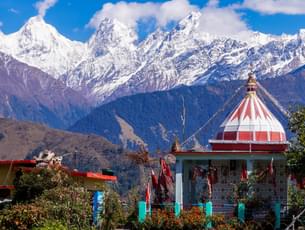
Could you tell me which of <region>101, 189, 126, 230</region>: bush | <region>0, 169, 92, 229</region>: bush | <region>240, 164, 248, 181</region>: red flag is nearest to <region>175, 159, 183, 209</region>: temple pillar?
<region>240, 164, 248, 181</region>: red flag

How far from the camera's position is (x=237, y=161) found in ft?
178

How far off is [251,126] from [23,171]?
15.2 meters

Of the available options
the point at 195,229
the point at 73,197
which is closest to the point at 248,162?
the point at 195,229

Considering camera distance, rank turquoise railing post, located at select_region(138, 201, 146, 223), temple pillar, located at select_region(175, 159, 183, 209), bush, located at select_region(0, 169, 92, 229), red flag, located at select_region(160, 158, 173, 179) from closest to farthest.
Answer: bush, located at select_region(0, 169, 92, 229) < turquoise railing post, located at select_region(138, 201, 146, 223) < temple pillar, located at select_region(175, 159, 183, 209) < red flag, located at select_region(160, 158, 173, 179)

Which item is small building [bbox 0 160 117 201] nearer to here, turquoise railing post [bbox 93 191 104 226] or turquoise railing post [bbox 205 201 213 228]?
turquoise railing post [bbox 93 191 104 226]

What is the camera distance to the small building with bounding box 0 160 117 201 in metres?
53.8

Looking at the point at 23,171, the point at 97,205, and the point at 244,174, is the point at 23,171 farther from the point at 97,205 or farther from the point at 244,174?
the point at 244,174

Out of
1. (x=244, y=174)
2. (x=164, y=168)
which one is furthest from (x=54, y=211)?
(x=244, y=174)

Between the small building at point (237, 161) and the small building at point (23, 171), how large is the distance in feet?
17.1

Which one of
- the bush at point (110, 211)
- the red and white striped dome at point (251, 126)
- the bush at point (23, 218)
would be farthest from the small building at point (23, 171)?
the bush at point (23, 218)

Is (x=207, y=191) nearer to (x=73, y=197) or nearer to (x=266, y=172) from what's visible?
(x=266, y=172)

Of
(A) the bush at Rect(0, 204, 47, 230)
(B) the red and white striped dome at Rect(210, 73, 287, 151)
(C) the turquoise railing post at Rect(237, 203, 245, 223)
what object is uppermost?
(B) the red and white striped dome at Rect(210, 73, 287, 151)

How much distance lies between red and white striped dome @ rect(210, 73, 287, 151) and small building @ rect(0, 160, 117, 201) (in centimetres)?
813

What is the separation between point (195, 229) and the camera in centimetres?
4388
